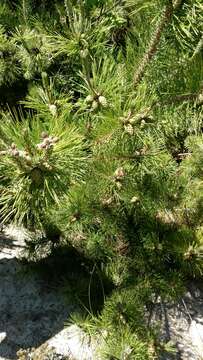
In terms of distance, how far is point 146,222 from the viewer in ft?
7.18

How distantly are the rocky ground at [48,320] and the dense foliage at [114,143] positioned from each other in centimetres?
A: 14

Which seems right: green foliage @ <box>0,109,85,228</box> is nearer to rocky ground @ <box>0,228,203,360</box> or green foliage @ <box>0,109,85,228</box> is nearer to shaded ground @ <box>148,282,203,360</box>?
rocky ground @ <box>0,228,203,360</box>

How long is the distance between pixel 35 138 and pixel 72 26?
13.5 inches

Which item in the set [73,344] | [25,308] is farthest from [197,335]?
[25,308]

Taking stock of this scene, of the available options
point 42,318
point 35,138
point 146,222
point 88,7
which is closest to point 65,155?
point 35,138

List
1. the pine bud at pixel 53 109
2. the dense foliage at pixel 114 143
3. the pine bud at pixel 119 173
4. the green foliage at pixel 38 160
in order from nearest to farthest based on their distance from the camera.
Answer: the green foliage at pixel 38 160 < the dense foliage at pixel 114 143 < the pine bud at pixel 53 109 < the pine bud at pixel 119 173

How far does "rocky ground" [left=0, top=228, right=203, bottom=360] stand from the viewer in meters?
2.11

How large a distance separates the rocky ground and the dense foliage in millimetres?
141

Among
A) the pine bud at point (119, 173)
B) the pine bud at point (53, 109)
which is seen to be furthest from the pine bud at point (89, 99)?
the pine bud at point (119, 173)

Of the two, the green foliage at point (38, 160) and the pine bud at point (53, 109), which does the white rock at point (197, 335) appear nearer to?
the green foliage at point (38, 160)

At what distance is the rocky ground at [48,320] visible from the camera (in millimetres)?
2109

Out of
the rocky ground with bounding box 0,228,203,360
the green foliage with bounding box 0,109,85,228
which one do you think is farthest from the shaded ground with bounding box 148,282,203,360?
the green foliage with bounding box 0,109,85,228

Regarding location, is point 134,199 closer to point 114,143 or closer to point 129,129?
point 114,143

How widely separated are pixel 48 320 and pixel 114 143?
1.09 meters
